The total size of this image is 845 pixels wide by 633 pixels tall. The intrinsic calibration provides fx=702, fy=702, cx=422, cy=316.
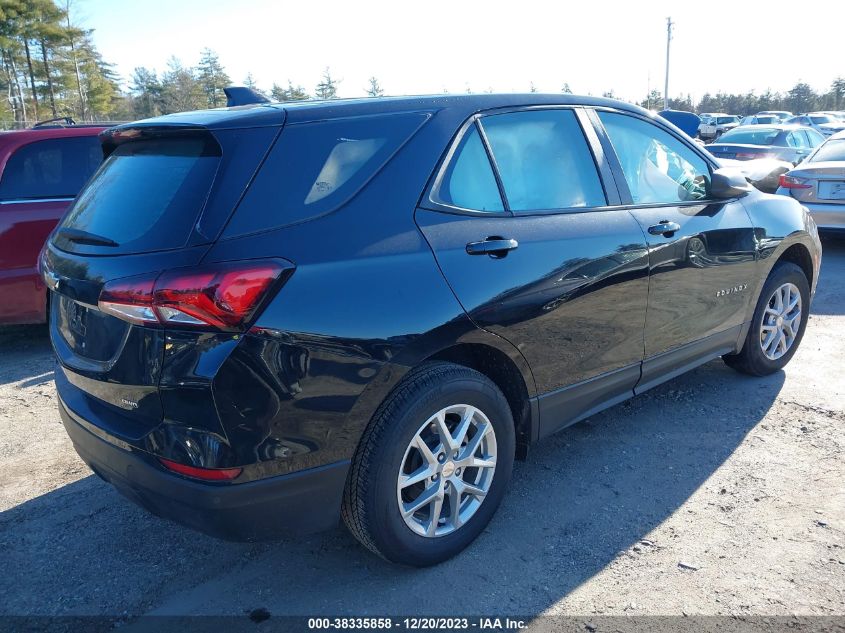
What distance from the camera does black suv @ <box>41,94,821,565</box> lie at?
7.38 feet

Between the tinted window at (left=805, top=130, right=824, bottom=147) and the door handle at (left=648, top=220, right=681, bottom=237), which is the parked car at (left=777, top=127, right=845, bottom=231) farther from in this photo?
→ the tinted window at (left=805, top=130, right=824, bottom=147)

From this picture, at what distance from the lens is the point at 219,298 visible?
7.18 feet

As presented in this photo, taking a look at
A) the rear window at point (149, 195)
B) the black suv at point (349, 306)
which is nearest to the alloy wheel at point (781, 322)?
the black suv at point (349, 306)

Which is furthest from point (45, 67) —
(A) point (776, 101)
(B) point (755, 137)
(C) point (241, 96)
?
(A) point (776, 101)

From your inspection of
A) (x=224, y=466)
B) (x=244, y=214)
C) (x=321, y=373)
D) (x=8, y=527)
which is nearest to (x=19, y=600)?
(x=8, y=527)

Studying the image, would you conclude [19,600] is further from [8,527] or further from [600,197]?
[600,197]

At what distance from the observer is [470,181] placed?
2.94 meters

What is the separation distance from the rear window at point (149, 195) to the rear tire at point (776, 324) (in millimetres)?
3631

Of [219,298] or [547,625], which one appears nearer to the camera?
[219,298]

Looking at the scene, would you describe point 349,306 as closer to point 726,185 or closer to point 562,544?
point 562,544

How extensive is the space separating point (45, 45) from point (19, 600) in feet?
156

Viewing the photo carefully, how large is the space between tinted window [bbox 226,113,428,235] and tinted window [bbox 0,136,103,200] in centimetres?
387

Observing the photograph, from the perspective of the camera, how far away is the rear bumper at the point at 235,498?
2.28 m

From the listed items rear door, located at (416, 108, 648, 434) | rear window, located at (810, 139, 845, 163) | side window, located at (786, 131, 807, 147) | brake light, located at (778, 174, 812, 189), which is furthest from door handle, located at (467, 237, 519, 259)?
side window, located at (786, 131, 807, 147)
